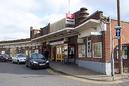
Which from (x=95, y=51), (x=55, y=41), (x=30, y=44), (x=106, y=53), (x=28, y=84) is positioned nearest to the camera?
(x=28, y=84)

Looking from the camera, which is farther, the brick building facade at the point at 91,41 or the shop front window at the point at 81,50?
the shop front window at the point at 81,50

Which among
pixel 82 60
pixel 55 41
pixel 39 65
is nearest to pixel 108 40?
pixel 82 60

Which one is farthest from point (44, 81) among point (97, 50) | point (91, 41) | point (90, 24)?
point (91, 41)

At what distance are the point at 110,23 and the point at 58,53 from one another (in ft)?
55.9

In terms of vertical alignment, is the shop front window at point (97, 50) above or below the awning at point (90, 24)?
below

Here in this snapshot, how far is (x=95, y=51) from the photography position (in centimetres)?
2428

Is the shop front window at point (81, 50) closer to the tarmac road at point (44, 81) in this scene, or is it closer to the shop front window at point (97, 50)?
the shop front window at point (97, 50)

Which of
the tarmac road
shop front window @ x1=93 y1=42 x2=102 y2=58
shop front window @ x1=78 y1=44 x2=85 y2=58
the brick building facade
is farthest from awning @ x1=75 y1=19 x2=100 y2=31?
the tarmac road

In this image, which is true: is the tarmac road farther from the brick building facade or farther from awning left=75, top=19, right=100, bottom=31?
awning left=75, top=19, right=100, bottom=31

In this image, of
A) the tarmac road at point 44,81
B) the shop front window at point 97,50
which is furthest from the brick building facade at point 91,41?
the tarmac road at point 44,81

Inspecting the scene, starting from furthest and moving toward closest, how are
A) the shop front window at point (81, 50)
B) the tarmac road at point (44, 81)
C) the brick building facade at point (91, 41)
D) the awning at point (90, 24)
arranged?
the shop front window at point (81, 50) < the awning at point (90, 24) < the brick building facade at point (91, 41) < the tarmac road at point (44, 81)

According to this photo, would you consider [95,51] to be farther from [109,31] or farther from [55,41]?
[55,41]

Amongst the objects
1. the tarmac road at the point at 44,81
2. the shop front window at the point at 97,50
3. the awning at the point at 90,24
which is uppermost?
the awning at the point at 90,24

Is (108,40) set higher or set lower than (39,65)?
higher
